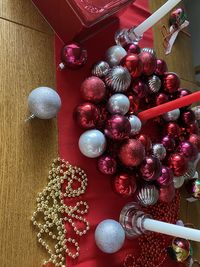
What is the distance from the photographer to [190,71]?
94 cm

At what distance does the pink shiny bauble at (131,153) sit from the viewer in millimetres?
621

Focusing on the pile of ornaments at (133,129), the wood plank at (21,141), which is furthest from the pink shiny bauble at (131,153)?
the wood plank at (21,141)

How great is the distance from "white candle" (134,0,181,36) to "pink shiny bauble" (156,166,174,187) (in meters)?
0.26

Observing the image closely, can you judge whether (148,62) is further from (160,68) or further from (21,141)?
(21,141)

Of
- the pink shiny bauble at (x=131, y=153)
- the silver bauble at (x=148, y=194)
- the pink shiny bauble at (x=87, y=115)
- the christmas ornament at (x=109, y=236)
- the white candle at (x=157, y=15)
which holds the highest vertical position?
the white candle at (x=157, y=15)

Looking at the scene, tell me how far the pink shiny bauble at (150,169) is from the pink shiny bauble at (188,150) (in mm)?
Answer: 88

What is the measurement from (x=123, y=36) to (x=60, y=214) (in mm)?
355

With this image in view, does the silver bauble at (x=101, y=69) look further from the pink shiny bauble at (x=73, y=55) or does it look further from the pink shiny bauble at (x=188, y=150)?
the pink shiny bauble at (x=188, y=150)

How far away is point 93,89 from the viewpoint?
0.64 m

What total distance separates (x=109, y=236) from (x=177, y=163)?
19cm

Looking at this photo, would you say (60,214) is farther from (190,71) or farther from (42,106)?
(190,71)

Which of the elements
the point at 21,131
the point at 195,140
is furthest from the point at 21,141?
the point at 195,140

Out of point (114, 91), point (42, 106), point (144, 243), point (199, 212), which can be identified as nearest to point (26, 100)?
point (42, 106)

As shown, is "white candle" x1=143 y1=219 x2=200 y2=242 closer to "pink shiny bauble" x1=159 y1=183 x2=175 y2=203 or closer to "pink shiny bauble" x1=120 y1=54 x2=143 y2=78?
"pink shiny bauble" x1=159 y1=183 x2=175 y2=203
